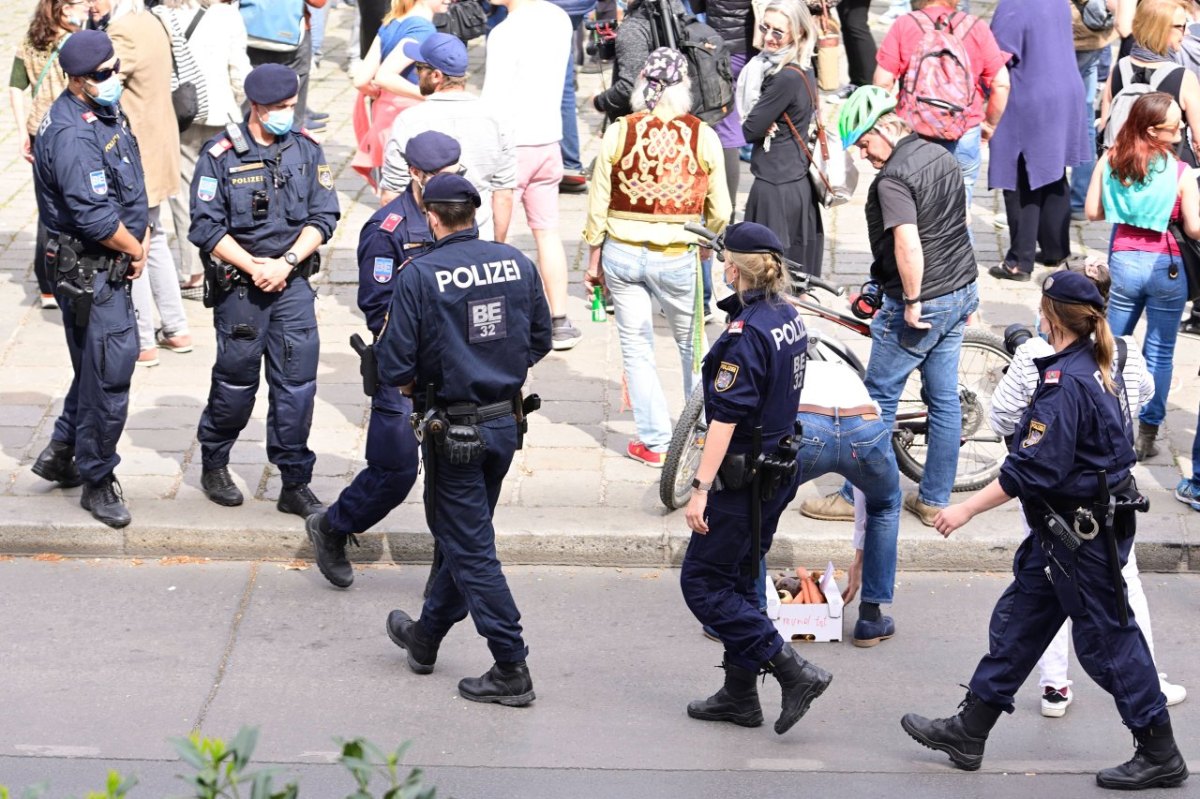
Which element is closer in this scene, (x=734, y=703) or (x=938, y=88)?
(x=734, y=703)

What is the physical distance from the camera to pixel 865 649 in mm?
6496

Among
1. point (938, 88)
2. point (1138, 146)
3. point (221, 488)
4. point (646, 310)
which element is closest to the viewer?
point (1138, 146)

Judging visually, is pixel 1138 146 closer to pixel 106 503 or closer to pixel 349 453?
pixel 349 453

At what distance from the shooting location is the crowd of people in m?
5.46

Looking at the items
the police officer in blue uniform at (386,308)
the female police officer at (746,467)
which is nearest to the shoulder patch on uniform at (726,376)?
the female police officer at (746,467)

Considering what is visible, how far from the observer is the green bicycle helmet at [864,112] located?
22.1 feet

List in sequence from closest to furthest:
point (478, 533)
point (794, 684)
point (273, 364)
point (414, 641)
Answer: point (794, 684)
point (478, 533)
point (414, 641)
point (273, 364)

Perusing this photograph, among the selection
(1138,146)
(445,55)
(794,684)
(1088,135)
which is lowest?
(794,684)

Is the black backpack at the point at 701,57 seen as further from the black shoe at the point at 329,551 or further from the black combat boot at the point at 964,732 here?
the black combat boot at the point at 964,732

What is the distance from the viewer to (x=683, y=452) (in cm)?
727

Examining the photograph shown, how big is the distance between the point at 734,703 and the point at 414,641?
1239 millimetres

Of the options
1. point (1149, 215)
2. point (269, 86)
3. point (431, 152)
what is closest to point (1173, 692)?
point (1149, 215)

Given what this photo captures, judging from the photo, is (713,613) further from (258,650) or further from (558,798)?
(258,650)

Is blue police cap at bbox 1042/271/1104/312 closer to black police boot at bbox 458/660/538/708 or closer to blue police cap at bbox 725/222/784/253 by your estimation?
blue police cap at bbox 725/222/784/253
